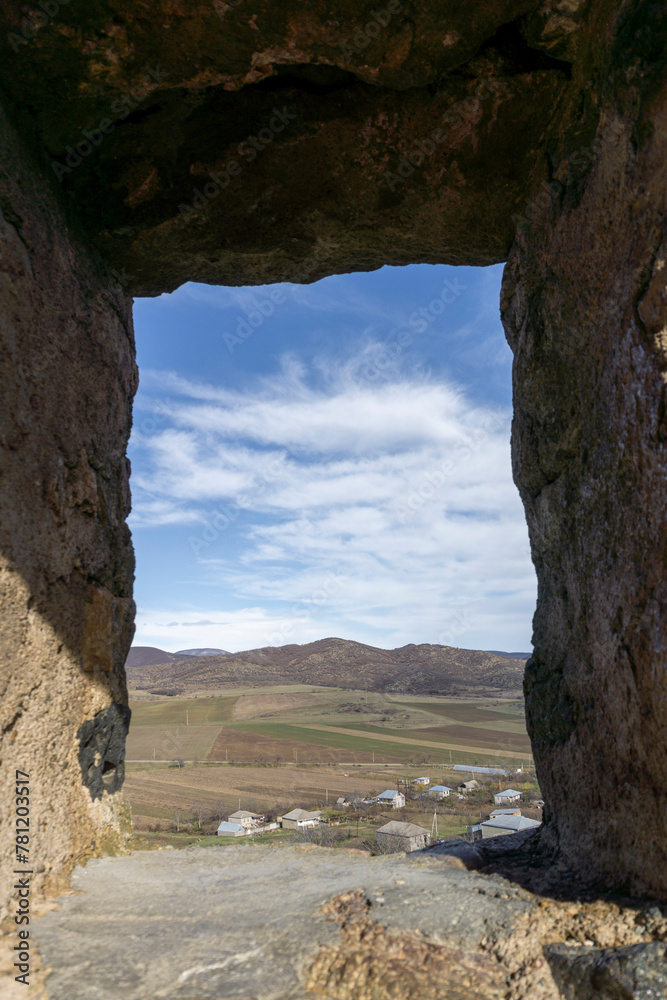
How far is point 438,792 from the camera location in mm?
32875

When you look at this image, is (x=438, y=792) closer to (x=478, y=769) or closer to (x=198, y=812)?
(x=478, y=769)

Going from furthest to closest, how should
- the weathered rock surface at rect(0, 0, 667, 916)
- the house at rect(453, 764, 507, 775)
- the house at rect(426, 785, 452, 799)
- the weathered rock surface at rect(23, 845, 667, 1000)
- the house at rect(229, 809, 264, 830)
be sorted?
the house at rect(453, 764, 507, 775) < the house at rect(426, 785, 452, 799) < the house at rect(229, 809, 264, 830) < the weathered rock surface at rect(0, 0, 667, 916) < the weathered rock surface at rect(23, 845, 667, 1000)

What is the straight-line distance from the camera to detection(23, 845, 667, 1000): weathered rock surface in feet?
7.19

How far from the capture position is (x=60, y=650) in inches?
143

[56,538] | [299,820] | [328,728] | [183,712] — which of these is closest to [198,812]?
[299,820]

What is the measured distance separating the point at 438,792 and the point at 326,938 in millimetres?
34350

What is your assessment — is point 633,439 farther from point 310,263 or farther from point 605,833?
point 310,263

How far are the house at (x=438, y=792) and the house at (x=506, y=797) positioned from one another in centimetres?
287

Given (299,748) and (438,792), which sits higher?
(438,792)

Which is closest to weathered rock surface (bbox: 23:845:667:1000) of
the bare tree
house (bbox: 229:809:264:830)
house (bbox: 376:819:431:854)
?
house (bbox: 376:819:431:854)

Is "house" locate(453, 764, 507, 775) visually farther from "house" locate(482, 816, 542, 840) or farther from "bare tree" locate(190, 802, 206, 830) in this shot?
"bare tree" locate(190, 802, 206, 830)

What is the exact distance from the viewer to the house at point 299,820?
2573cm

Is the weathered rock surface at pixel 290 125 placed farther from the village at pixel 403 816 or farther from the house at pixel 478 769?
the house at pixel 478 769

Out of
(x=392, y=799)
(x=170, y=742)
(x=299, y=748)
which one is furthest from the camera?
(x=170, y=742)
